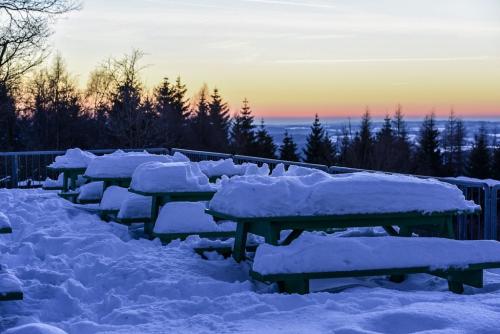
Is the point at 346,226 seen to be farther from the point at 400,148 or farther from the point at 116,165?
the point at 400,148

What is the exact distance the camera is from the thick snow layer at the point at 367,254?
17.8 feet

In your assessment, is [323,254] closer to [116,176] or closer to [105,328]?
[105,328]

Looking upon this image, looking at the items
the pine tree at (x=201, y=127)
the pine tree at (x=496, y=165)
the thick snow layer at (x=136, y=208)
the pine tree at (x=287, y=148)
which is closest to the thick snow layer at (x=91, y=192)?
the thick snow layer at (x=136, y=208)

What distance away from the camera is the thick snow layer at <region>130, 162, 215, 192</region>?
872cm

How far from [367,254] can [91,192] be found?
317 inches

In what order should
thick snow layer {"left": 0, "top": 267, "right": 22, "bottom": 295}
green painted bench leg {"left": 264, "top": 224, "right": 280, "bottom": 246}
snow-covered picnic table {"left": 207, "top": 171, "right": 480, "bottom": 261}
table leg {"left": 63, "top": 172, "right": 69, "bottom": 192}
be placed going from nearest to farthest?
thick snow layer {"left": 0, "top": 267, "right": 22, "bottom": 295} → snow-covered picnic table {"left": 207, "top": 171, "right": 480, "bottom": 261} → green painted bench leg {"left": 264, "top": 224, "right": 280, "bottom": 246} → table leg {"left": 63, "top": 172, "right": 69, "bottom": 192}

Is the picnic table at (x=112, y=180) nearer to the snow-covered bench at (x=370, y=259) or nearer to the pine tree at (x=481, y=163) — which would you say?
the snow-covered bench at (x=370, y=259)

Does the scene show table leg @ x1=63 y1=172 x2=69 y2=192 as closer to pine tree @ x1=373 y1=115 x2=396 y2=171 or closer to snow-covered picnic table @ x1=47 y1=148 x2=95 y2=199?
snow-covered picnic table @ x1=47 y1=148 x2=95 y2=199

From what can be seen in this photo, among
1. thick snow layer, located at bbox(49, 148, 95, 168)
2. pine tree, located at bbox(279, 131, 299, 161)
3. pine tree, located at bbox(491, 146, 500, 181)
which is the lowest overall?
pine tree, located at bbox(491, 146, 500, 181)

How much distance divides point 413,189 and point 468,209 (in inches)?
23.4

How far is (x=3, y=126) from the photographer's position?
45.1 m

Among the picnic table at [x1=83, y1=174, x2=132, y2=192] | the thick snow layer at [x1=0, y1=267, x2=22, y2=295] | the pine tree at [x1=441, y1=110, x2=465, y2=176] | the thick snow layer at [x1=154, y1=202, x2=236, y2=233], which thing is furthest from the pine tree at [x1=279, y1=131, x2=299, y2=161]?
the thick snow layer at [x1=0, y1=267, x2=22, y2=295]

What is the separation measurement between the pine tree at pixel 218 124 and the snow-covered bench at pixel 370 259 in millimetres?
66104

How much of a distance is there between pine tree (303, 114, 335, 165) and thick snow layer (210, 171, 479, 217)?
67.2 metres
